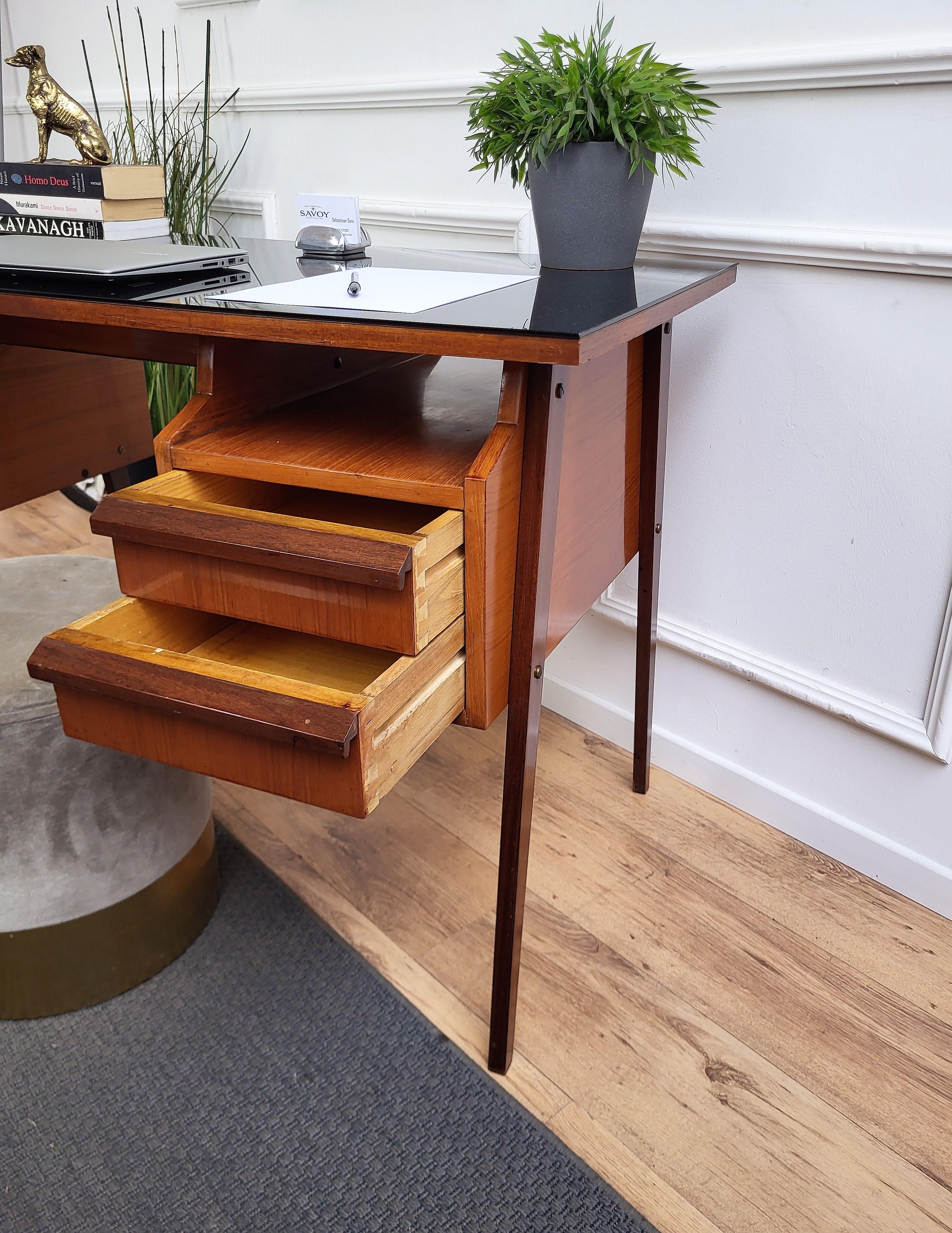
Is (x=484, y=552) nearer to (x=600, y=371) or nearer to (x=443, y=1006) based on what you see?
(x=600, y=371)

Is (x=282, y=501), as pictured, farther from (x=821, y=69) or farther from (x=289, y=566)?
(x=821, y=69)

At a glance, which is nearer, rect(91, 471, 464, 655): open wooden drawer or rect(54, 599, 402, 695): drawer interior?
rect(91, 471, 464, 655): open wooden drawer

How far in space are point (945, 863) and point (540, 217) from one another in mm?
908

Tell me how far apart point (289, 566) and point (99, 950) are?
578mm

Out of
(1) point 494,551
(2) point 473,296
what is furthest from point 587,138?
(1) point 494,551

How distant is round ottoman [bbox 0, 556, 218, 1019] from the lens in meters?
0.99

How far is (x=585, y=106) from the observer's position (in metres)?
0.93

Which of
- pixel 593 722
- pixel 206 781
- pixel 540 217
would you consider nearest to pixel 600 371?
pixel 540 217

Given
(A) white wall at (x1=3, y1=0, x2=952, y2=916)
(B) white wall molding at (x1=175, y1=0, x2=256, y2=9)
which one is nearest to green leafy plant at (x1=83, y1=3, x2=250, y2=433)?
(B) white wall molding at (x1=175, y1=0, x2=256, y2=9)

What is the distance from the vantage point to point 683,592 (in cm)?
139

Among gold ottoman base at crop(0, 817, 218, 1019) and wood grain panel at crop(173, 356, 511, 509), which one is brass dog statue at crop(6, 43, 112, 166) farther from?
gold ottoman base at crop(0, 817, 218, 1019)

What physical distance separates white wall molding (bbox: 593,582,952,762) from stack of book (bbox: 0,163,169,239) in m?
0.78

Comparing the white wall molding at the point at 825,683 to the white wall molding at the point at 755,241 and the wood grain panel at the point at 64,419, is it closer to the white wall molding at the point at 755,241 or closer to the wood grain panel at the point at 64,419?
the white wall molding at the point at 755,241

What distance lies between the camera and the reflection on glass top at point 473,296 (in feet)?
2.42
